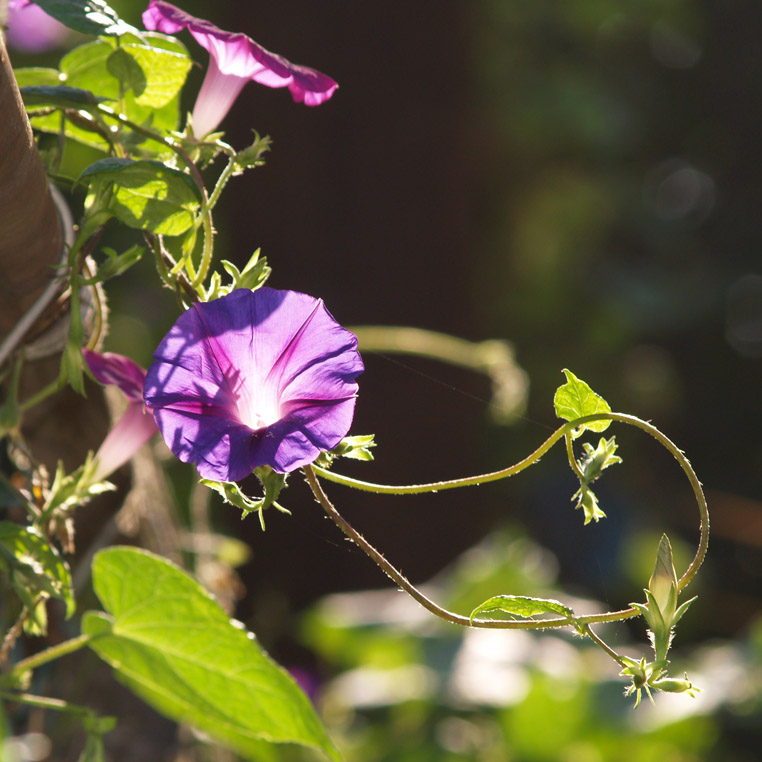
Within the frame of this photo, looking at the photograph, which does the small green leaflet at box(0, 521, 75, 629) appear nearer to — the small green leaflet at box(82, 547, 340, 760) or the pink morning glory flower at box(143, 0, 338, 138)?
the small green leaflet at box(82, 547, 340, 760)

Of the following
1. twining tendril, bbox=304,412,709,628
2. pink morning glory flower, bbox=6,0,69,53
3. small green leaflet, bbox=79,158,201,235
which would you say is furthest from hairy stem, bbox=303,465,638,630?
pink morning glory flower, bbox=6,0,69,53

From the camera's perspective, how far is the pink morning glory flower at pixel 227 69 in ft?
1.08

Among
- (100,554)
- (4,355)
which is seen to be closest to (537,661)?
(100,554)

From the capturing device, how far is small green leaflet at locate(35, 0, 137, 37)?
0.33 m

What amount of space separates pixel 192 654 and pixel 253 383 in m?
0.18

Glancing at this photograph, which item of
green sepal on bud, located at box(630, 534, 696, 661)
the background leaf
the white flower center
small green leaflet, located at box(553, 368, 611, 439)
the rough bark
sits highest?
the rough bark

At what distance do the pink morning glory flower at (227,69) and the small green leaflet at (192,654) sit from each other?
8.1 inches

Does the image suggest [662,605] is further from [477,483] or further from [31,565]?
[31,565]

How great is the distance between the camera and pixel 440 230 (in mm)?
2188

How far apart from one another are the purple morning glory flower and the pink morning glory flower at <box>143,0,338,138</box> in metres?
0.09

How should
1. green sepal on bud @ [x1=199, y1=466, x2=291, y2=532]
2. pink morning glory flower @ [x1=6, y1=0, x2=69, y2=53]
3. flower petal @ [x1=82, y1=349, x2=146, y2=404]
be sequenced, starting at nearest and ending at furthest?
green sepal on bud @ [x1=199, y1=466, x2=291, y2=532] < flower petal @ [x1=82, y1=349, x2=146, y2=404] < pink morning glory flower @ [x1=6, y1=0, x2=69, y2=53]

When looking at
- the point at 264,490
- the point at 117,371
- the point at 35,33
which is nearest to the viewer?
the point at 264,490

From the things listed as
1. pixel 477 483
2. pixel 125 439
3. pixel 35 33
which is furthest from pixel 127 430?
pixel 35 33

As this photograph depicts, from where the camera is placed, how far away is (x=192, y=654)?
424 mm
